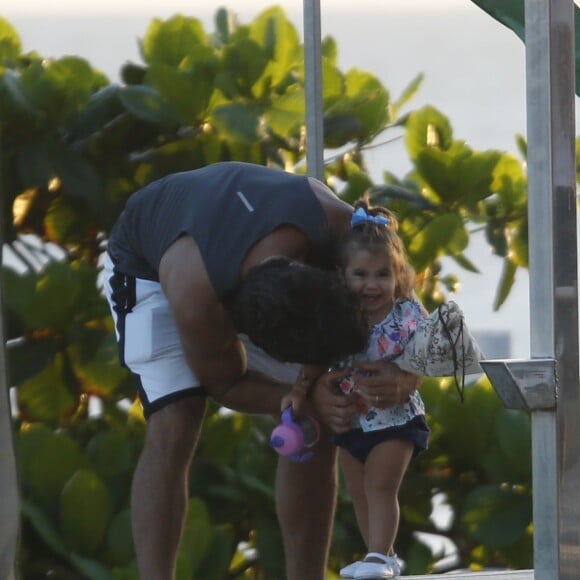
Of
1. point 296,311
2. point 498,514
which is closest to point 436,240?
point 498,514

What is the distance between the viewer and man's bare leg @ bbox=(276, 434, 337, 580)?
3297mm

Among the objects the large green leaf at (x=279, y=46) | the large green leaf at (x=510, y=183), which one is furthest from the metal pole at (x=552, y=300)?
the large green leaf at (x=510, y=183)

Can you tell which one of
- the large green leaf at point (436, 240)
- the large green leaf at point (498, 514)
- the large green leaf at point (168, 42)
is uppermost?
the large green leaf at point (168, 42)

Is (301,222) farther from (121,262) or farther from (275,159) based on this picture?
(275,159)

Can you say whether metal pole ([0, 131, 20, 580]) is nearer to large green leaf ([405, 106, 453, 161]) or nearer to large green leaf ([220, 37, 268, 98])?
large green leaf ([220, 37, 268, 98])

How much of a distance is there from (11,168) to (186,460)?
88.2 inches

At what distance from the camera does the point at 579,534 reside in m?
2.31

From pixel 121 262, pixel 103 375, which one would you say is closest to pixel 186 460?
pixel 121 262

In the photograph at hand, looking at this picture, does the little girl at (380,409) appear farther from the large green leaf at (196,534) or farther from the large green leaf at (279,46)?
the large green leaf at (279,46)

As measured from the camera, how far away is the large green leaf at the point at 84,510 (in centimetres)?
455

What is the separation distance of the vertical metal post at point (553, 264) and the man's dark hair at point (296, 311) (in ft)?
1.87

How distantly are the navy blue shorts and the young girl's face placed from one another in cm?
29

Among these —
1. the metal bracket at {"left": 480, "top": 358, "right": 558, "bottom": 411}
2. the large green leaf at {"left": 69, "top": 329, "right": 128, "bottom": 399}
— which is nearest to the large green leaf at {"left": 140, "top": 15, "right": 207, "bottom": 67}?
the large green leaf at {"left": 69, "top": 329, "right": 128, "bottom": 399}

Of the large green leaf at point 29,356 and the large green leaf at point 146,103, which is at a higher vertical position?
the large green leaf at point 146,103
